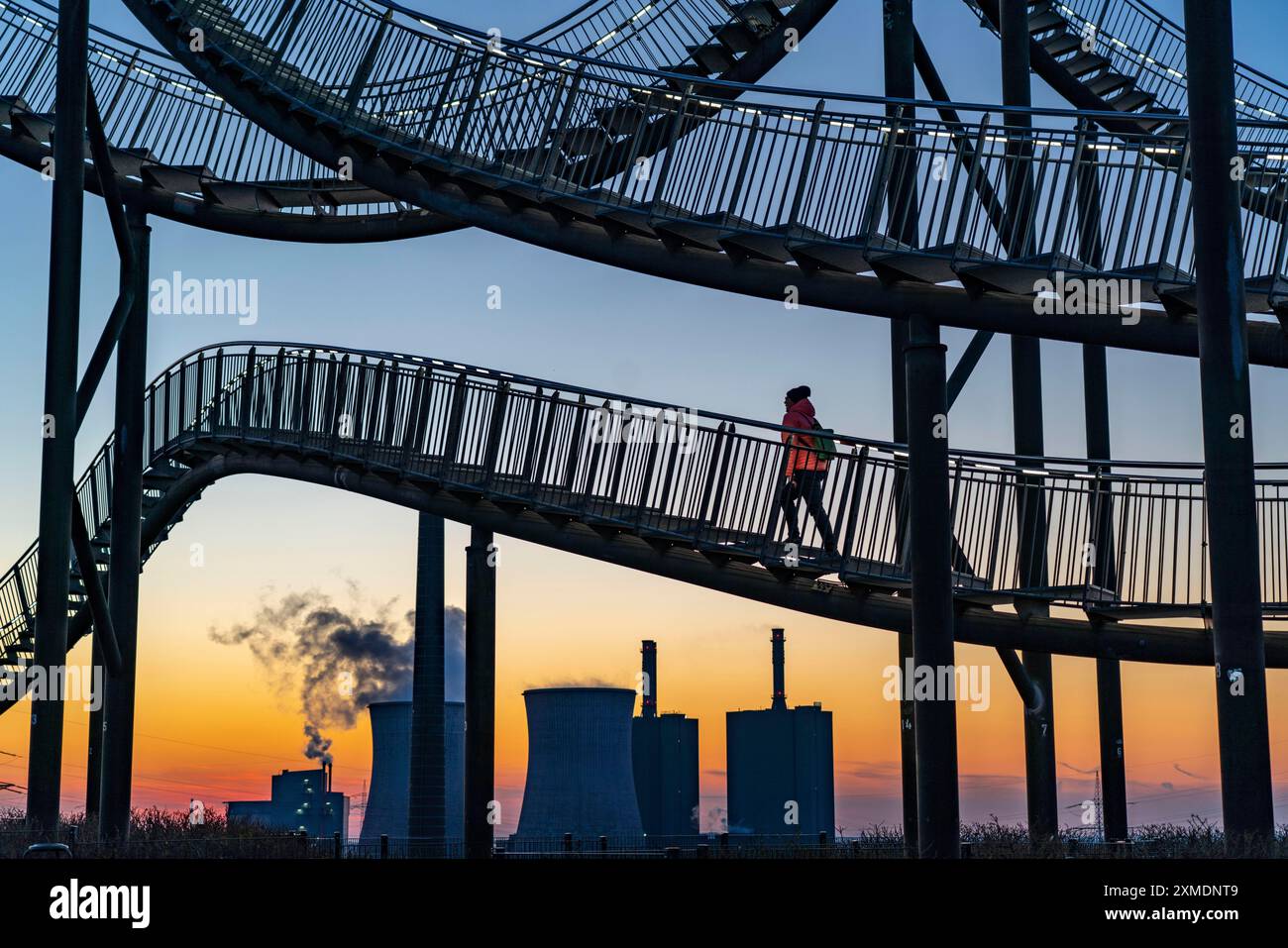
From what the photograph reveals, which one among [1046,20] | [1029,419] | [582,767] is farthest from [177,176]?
[582,767]

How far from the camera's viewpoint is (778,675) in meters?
94.2

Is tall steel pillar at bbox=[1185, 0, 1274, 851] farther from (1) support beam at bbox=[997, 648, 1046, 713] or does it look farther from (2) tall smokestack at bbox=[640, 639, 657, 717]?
(2) tall smokestack at bbox=[640, 639, 657, 717]

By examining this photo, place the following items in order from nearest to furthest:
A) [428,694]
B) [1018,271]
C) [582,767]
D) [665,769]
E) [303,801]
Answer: [1018,271] → [428,694] → [582,767] → [303,801] → [665,769]

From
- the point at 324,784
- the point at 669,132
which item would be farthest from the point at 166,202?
the point at 324,784

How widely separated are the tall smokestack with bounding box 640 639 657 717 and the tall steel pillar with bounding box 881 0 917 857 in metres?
65.6

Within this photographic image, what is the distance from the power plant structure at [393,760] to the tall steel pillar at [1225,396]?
31069 millimetres

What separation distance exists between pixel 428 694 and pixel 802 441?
19932 mm

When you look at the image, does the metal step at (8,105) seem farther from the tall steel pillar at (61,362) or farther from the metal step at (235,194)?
the tall steel pillar at (61,362)

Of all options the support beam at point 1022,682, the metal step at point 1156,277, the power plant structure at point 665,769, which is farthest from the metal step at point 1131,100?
the power plant structure at point 665,769

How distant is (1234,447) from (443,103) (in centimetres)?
1060

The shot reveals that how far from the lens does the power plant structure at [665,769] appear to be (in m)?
106

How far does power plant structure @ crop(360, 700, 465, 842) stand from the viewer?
41.9 m

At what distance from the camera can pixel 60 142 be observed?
15.6m

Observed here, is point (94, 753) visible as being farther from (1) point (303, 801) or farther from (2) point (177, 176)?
(1) point (303, 801)
